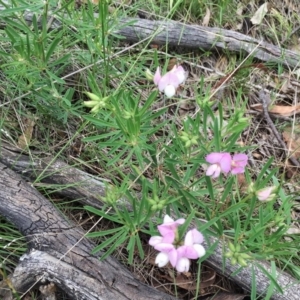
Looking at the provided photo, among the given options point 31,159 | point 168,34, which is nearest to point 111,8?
point 168,34

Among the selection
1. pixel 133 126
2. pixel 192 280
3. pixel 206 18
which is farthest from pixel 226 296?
pixel 206 18

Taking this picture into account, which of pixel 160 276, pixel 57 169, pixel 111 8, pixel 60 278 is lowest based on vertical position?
pixel 160 276

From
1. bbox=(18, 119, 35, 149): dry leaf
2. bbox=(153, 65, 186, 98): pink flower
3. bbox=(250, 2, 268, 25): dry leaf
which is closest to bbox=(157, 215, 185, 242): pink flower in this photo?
bbox=(153, 65, 186, 98): pink flower

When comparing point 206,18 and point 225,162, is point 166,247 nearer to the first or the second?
point 225,162

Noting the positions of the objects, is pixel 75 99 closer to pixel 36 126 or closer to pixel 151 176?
pixel 36 126

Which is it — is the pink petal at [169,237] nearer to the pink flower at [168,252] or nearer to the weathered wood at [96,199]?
the pink flower at [168,252]

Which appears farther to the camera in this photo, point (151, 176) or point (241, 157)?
point (151, 176)

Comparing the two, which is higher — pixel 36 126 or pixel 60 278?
pixel 36 126

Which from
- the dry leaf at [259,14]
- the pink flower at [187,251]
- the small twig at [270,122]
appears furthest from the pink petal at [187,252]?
the dry leaf at [259,14]
